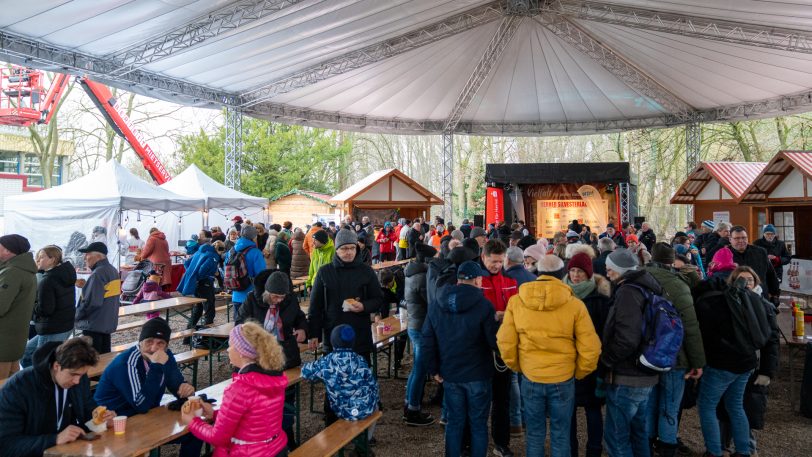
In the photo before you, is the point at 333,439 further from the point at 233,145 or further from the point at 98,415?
the point at 233,145

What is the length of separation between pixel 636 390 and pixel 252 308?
8.42ft

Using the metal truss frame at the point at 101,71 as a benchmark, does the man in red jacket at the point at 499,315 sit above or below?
below

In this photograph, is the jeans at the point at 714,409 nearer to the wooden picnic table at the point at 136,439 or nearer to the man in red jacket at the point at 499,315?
the man in red jacket at the point at 499,315

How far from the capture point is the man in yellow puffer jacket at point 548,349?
2.89 meters

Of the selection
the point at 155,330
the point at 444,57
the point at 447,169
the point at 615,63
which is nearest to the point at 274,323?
the point at 155,330

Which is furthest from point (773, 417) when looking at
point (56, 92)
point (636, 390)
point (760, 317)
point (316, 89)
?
point (56, 92)

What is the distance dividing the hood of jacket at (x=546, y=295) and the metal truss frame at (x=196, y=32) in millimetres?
7402

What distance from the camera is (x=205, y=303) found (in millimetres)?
7008

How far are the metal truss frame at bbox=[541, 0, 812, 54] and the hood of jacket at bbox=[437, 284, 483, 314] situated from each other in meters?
9.69

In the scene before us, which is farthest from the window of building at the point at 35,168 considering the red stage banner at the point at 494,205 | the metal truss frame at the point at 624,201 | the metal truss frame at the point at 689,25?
the metal truss frame at the point at 624,201

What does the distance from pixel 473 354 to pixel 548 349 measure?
0.48 m

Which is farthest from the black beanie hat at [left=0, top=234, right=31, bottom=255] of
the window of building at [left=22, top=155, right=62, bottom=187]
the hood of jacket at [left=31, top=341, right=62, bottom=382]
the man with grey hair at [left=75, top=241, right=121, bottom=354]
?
the window of building at [left=22, top=155, right=62, bottom=187]

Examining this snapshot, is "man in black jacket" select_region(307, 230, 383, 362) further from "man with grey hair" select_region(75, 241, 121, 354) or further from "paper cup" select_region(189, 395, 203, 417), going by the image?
"man with grey hair" select_region(75, 241, 121, 354)

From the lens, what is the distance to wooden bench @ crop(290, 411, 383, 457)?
2891 mm
